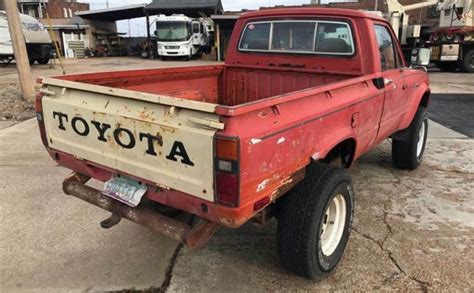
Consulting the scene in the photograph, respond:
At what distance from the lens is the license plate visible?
106 inches

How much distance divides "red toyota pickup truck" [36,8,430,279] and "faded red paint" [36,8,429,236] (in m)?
0.01

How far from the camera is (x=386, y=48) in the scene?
4328 mm

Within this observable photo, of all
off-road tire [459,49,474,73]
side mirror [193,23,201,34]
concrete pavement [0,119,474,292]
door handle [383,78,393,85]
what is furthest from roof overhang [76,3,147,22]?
door handle [383,78,393,85]

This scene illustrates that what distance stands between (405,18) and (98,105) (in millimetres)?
20608

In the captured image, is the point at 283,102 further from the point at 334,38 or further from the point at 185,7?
the point at 185,7

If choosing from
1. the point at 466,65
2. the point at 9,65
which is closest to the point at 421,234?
the point at 466,65

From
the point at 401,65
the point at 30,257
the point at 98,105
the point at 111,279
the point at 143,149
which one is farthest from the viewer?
the point at 401,65

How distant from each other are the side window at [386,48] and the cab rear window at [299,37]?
1.24 ft

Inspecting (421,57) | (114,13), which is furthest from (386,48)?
(114,13)

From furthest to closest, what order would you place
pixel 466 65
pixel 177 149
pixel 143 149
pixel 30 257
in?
pixel 466 65 < pixel 30 257 < pixel 143 149 < pixel 177 149

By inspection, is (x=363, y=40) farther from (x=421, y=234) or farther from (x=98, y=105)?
(x=98, y=105)

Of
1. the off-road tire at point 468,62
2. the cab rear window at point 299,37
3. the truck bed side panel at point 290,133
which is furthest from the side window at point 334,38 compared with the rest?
the off-road tire at point 468,62

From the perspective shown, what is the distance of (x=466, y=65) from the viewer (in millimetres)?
19266

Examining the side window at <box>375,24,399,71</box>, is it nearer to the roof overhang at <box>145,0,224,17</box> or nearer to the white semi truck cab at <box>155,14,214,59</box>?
the white semi truck cab at <box>155,14,214,59</box>
